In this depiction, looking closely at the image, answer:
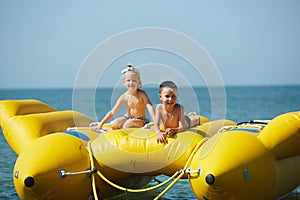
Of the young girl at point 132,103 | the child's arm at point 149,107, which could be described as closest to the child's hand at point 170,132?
the child's arm at point 149,107

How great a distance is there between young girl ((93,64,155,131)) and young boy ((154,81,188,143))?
326 mm

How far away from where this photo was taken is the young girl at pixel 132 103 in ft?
19.1

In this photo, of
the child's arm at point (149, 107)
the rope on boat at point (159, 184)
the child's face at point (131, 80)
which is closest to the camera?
the rope on boat at point (159, 184)

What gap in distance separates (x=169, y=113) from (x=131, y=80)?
0.64 m

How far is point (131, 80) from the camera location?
5.83 metres

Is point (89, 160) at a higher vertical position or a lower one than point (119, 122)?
lower

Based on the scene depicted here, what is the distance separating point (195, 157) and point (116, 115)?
1.38 m

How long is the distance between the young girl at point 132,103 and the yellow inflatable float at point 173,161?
1.07 feet

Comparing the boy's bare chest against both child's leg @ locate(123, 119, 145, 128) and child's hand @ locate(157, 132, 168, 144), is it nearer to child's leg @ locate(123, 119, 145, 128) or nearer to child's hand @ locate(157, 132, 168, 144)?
child's leg @ locate(123, 119, 145, 128)

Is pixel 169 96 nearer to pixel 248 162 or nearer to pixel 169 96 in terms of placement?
pixel 169 96

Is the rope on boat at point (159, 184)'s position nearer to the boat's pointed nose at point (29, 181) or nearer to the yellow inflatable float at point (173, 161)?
the yellow inflatable float at point (173, 161)

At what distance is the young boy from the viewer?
17.5ft

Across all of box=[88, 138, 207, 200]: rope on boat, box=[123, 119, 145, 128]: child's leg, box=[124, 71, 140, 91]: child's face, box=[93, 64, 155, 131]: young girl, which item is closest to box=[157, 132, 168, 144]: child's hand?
box=[88, 138, 207, 200]: rope on boat

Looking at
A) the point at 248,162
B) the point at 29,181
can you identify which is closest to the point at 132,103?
the point at 29,181
